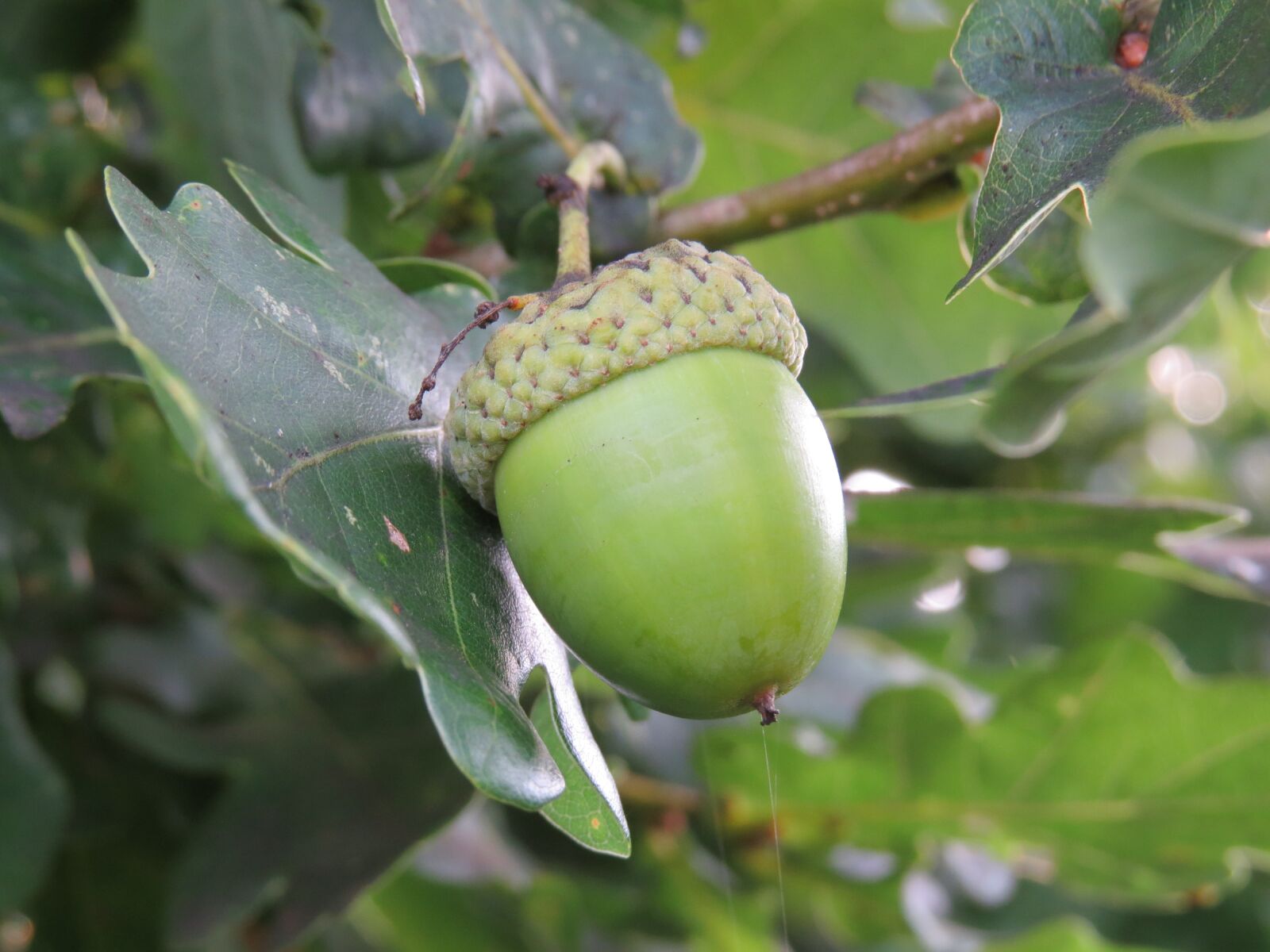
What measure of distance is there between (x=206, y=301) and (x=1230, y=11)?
66cm

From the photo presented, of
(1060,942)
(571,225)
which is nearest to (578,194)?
(571,225)

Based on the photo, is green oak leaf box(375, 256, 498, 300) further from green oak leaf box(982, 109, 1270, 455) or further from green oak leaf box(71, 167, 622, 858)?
green oak leaf box(982, 109, 1270, 455)

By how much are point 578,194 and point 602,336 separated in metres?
0.23

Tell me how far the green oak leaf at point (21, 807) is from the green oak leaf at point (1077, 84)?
3.85ft

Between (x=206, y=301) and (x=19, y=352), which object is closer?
(x=206, y=301)

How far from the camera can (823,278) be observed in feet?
5.41

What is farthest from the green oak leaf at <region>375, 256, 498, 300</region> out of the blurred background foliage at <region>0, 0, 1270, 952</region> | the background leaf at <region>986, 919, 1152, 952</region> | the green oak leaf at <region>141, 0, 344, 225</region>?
the background leaf at <region>986, 919, 1152, 952</region>

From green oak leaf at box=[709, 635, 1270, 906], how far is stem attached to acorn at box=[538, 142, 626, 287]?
0.71 m

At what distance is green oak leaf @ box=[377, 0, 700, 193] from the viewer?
0.98 meters

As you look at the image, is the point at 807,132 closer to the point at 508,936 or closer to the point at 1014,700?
the point at 1014,700

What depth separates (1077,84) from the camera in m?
0.83

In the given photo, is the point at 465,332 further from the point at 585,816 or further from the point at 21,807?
the point at 21,807

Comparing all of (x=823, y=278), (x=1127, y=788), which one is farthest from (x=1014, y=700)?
(x=823, y=278)

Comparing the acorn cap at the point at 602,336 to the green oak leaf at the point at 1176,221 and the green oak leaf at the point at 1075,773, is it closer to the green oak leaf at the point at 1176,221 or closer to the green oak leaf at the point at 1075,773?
the green oak leaf at the point at 1176,221
